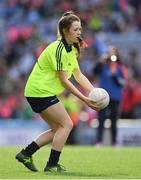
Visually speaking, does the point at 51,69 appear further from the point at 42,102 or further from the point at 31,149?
the point at 31,149

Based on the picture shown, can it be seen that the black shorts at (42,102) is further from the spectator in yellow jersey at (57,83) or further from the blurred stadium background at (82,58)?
the blurred stadium background at (82,58)

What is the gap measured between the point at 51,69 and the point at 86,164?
7.73 ft

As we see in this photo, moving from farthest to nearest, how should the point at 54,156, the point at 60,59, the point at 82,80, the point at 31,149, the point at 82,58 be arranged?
the point at 82,58
the point at 82,80
the point at 31,149
the point at 54,156
the point at 60,59

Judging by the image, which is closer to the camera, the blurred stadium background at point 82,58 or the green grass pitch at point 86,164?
the green grass pitch at point 86,164

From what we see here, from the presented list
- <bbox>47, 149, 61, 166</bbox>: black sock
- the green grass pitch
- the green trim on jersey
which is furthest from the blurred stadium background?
the green trim on jersey

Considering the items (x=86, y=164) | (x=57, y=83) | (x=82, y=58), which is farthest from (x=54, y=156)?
(x=82, y=58)

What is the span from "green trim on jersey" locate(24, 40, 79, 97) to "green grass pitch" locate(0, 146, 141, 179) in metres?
1.12

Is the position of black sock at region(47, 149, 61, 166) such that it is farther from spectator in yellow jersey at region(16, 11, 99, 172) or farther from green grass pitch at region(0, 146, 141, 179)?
green grass pitch at region(0, 146, 141, 179)

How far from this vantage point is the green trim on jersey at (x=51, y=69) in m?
11.4

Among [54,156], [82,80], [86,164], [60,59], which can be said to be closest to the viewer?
[60,59]

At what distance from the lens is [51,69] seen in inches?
455

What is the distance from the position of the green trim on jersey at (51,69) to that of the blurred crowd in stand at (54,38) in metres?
11.3

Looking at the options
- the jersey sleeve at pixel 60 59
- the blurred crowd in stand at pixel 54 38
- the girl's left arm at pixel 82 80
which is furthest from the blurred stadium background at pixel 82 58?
the jersey sleeve at pixel 60 59

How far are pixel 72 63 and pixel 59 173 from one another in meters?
1.52
